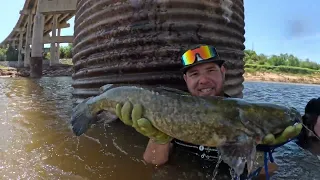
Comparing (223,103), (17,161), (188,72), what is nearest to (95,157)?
(17,161)

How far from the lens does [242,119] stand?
7.17 feet

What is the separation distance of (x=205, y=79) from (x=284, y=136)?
107 cm

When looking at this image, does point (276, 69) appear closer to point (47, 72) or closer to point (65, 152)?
point (47, 72)

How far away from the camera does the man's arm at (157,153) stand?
3.04 metres

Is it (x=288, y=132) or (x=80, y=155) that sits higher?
(x=288, y=132)

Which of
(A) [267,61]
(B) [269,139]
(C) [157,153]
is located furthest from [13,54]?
(B) [269,139]

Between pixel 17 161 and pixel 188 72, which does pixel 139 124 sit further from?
pixel 17 161

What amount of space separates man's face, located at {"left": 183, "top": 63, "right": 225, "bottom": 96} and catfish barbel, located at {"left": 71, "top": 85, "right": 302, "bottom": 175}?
0.70 metres

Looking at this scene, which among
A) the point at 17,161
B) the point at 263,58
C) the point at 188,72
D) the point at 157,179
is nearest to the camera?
the point at 157,179

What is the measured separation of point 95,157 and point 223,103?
5.21ft

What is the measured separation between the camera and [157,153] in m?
3.05

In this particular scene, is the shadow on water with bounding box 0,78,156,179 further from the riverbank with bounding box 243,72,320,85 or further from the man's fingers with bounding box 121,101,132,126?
the riverbank with bounding box 243,72,320,85

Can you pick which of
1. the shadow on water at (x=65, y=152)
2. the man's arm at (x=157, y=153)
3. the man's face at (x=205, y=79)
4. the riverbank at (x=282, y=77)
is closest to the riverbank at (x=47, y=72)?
the shadow on water at (x=65, y=152)

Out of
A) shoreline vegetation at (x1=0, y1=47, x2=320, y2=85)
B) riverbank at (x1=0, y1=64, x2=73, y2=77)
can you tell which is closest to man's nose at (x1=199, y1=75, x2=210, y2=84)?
riverbank at (x1=0, y1=64, x2=73, y2=77)
